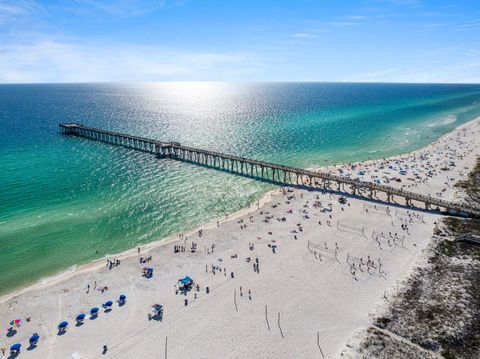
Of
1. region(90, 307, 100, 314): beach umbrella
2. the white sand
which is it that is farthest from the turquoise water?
region(90, 307, 100, 314): beach umbrella

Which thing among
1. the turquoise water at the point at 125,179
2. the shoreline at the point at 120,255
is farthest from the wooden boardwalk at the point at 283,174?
the shoreline at the point at 120,255

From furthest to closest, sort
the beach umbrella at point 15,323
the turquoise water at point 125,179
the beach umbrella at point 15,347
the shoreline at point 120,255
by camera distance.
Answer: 1. the turquoise water at point 125,179
2. the shoreline at point 120,255
3. the beach umbrella at point 15,323
4. the beach umbrella at point 15,347

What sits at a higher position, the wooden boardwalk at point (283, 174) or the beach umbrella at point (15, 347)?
the wooden boardwalk at point (283, 174)

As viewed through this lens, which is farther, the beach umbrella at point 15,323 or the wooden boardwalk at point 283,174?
the wooden boardwalk at point 283,174

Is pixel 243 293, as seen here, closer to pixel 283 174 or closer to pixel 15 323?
pixel 15 323

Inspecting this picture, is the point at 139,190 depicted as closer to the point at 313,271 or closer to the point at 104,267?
the point at 104,267

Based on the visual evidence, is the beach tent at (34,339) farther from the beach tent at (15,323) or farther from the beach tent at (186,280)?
the beach tent at (186,280)

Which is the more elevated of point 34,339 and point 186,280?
point 186,280

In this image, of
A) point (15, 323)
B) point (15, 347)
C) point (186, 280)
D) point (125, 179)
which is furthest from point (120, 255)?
point (125, 179)

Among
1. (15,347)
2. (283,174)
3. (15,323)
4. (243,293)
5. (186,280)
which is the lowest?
(15,323)
